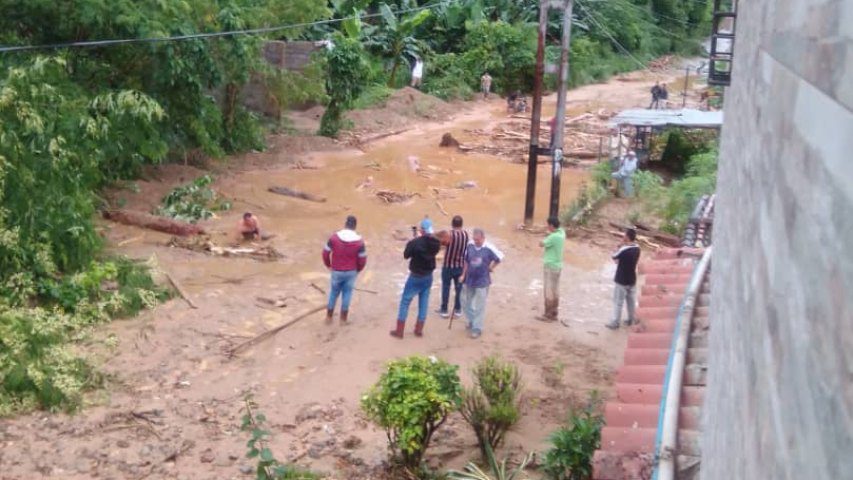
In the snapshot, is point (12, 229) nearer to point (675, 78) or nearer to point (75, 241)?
point (75, 241)

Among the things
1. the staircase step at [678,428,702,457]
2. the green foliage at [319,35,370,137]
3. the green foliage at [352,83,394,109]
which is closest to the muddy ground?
the staircase step at [678,428,702,457]

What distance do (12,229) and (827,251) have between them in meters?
11.0

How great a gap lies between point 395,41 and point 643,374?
30259 mm

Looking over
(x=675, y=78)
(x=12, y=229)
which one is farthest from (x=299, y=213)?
(x=675, y=78)

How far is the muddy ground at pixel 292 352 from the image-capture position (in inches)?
327

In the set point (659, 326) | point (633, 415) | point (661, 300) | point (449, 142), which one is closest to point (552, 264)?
point (661, 300)

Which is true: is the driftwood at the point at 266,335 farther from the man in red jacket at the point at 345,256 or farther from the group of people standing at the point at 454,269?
the man in red jacket at the point at 345,256

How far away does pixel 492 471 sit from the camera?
7945mm

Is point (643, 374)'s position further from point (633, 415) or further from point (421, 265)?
point (421, 265)

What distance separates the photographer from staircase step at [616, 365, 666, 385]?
6115mm

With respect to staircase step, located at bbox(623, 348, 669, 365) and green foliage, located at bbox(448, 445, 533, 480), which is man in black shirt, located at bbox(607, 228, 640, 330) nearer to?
green foliage, located at bbox(448, 445, 533, 480)

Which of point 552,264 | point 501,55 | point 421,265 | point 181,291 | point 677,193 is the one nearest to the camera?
point 421,265

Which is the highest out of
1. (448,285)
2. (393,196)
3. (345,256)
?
(345,256)

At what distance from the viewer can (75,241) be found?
12000 millimetres
